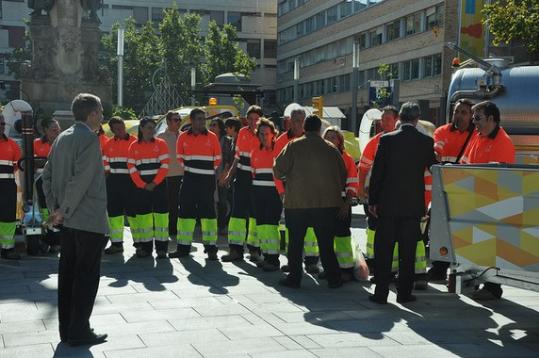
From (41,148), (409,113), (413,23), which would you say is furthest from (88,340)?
(413,23)

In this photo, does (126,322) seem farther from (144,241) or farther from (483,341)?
(144,241)

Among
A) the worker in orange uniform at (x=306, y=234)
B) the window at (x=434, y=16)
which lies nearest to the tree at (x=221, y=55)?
the window at (x=434, y=16)

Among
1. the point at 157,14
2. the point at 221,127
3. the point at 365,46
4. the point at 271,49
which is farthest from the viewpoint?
the point at 271,49

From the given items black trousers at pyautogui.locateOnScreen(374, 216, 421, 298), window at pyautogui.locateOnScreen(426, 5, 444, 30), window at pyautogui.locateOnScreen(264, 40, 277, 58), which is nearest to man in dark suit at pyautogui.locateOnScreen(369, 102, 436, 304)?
black trousers at pyautogui.locateOnScreen(374, 216, 421, 298)

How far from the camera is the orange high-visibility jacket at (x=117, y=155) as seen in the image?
10.5m

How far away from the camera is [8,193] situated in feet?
32.0

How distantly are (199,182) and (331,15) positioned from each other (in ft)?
180

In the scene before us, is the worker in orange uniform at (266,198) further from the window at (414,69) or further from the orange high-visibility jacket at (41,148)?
the window at (414,69)

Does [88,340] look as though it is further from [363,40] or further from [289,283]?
[363,40]

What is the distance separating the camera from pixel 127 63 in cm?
5497

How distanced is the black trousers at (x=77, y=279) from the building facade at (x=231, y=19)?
229ft

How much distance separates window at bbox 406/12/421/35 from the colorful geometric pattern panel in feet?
135

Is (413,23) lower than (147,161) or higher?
higher

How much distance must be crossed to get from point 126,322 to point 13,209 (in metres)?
4.00
